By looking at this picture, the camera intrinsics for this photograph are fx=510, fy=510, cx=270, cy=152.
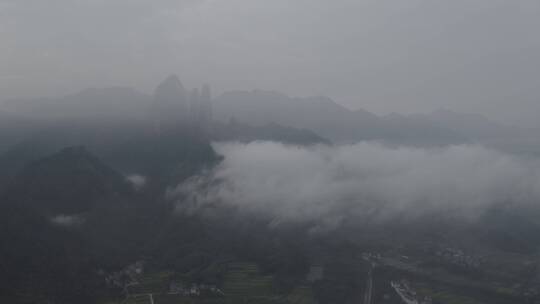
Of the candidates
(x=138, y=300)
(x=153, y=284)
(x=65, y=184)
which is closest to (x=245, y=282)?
(x=153, y=284)

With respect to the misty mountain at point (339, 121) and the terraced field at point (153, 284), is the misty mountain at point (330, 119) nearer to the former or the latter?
the misty mountain at point (339, 121)

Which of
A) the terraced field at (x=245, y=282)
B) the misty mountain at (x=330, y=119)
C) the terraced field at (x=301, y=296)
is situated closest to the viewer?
the terraced field at (x=301, y=296)

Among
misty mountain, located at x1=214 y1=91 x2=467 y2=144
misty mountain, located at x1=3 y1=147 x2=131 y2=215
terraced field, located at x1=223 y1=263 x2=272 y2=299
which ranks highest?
misty mountain, located at x1=214 y1=91 x2=467 y2=144

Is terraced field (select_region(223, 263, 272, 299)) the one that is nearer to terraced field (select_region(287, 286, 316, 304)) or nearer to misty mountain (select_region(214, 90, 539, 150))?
terraced field (select_region(287, 286, 316, 304))

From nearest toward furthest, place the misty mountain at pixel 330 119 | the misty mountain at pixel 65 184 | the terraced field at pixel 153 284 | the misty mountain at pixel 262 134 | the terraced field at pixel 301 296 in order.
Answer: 1. the terraced field at pixel 301 296
2. the terraced field at pixel 153 284
3. the misty mountain at pixel 65 184
4. the misty mountain at pixel 262 134
5. the misty mountain at pixel 330 119

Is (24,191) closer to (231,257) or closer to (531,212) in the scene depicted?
(231,257)

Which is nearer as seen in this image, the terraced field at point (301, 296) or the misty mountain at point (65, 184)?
the terraced field at point (301, 296)

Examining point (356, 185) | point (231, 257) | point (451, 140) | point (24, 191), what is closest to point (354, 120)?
point (451, 140)

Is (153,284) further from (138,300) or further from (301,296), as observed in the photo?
(301,296)

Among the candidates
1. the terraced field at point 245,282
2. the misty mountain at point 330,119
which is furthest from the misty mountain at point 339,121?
the terraced field at point 245,282

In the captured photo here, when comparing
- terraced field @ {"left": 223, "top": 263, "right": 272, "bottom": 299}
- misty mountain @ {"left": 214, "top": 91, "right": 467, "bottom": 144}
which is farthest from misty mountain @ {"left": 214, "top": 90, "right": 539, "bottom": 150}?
terraced field @ {"left": 223, "top": 263, "right": 272, "bottom": 299}

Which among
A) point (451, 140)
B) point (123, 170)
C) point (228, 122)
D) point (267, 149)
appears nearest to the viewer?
point (123, 170)
